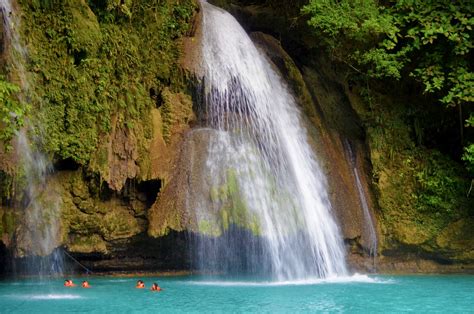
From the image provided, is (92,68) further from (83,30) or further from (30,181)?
(30,181)

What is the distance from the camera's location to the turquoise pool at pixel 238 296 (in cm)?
813

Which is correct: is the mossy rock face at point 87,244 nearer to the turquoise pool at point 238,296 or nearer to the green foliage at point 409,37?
the turquoise pool at point 238,296

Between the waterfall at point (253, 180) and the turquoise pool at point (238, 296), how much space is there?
21.7 inches

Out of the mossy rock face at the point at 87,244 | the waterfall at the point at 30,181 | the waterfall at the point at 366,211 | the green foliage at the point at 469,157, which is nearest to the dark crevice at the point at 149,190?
the mossy rock face at the point at 87,244

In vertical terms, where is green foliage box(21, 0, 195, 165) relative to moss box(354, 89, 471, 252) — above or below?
above

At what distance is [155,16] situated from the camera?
40.4 ft

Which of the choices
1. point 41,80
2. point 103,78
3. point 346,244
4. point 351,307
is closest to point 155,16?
point 103,78

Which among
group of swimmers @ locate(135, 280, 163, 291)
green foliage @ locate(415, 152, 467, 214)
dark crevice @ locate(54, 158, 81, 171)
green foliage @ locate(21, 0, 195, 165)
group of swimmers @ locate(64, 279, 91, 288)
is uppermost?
green foliage @ locate(21, 0, 195, 165)

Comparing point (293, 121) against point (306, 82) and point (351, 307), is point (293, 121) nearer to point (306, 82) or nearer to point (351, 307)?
point (306, 82)

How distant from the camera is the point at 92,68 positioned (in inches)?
430

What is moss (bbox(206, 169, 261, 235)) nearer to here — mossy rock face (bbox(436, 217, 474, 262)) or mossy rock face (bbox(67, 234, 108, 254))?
mossy rock face (bbox(67, 234, 108, 254))

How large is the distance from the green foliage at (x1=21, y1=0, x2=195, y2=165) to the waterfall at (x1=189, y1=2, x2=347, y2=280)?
1166mm

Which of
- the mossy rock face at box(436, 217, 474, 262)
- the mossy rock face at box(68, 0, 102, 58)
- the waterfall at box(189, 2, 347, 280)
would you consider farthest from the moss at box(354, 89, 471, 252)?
the mossy rock face at box(68, 0, 102, 58)

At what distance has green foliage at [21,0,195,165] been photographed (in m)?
10.4
